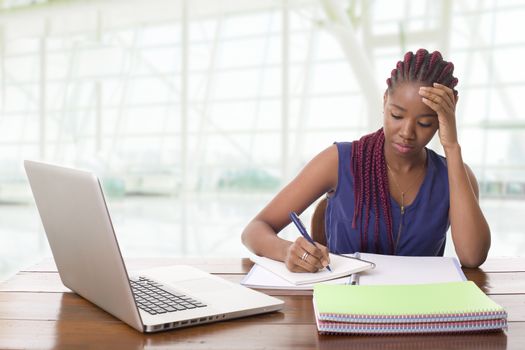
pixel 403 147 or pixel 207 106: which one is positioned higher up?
pixel 207 106

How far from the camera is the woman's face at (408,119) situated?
1640 mm

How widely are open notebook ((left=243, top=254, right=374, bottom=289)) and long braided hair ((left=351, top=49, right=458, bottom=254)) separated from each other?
13.3 inches

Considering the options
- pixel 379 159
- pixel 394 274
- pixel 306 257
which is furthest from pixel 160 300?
pixel 379 159

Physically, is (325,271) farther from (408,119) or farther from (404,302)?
(408,119)

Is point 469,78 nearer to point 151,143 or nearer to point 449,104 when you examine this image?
point 151,143

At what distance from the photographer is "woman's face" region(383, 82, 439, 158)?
164cm

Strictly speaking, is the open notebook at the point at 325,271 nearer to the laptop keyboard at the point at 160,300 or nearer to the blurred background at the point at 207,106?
the laptop keyboard at the point at 160,300

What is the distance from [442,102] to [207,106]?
9838mm

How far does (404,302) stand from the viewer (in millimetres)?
1084

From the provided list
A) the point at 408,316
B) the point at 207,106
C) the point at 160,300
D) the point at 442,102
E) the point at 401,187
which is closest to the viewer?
the point at 408,316

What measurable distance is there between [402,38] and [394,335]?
503 centimetres

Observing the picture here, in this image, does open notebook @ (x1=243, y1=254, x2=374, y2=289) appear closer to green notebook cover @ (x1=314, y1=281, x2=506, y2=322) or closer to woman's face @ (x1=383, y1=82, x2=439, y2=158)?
green notebook cover @ (x1=314, y1=281, x2=506, y2=322)

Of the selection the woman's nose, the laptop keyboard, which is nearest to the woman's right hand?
the laptop keyboard

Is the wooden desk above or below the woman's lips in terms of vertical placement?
below
